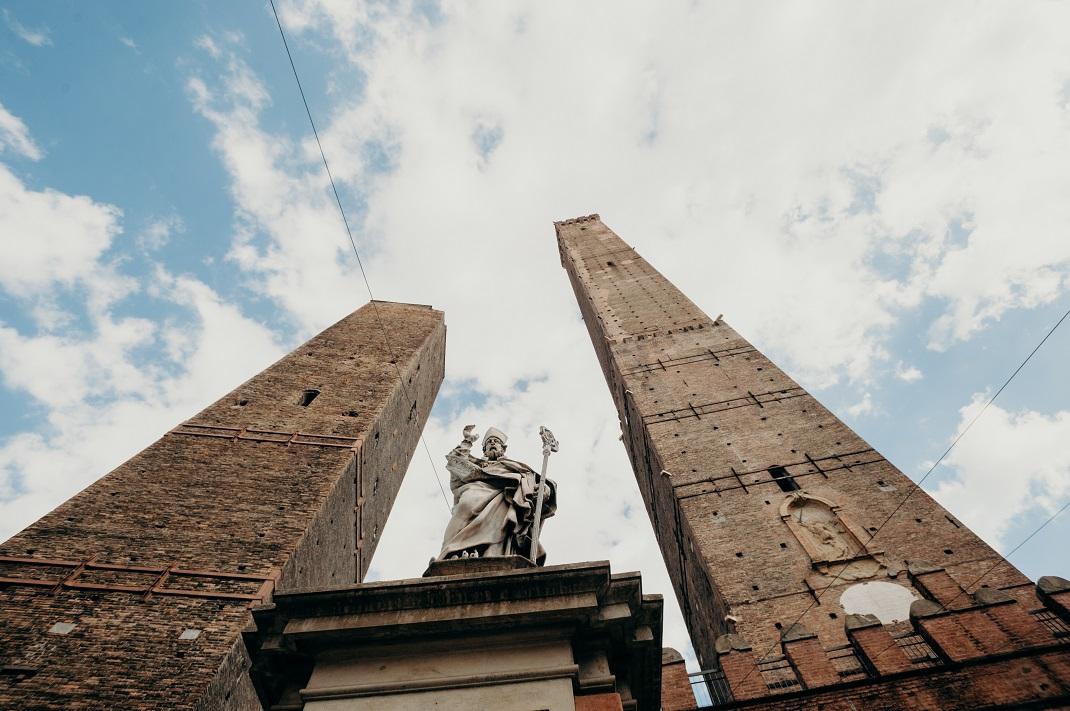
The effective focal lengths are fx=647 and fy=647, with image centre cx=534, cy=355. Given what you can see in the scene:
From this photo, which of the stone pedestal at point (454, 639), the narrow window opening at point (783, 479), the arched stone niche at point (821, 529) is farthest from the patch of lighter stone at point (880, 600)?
the stone pedestal at point (454, 639)

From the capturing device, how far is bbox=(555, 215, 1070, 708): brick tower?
6184mm

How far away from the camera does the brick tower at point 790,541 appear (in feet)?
20.3

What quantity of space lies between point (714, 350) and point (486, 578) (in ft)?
46.4

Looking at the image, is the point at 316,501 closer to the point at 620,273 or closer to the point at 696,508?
the point at 696,508

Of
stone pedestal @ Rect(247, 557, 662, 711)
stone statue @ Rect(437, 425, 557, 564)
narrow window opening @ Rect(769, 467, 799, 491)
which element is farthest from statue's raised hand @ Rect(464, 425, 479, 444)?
narrow window opening @ Rect(769, 467, 799, 491)

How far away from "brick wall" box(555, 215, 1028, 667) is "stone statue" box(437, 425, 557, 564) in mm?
5090

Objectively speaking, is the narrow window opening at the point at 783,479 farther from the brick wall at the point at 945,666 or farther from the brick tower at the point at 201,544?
the brick tower at the point at 201,544

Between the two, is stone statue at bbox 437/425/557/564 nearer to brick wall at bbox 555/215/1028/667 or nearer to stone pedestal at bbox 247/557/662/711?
stone pedestal at bbox 247/557/662/711

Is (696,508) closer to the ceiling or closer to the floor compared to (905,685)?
closer to the ceiling

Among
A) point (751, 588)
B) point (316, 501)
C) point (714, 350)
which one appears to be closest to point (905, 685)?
point (751, 588)

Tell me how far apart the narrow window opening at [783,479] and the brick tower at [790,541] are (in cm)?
3

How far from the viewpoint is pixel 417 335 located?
54.1ft

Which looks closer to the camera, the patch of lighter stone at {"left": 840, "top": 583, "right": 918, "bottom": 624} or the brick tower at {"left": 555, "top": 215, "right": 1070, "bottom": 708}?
the brick tower at {"left": 555, "top": 215, "right": 1070, "bottom": 708}

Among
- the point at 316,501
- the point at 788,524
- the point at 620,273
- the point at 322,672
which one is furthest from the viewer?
the point at 620,273
